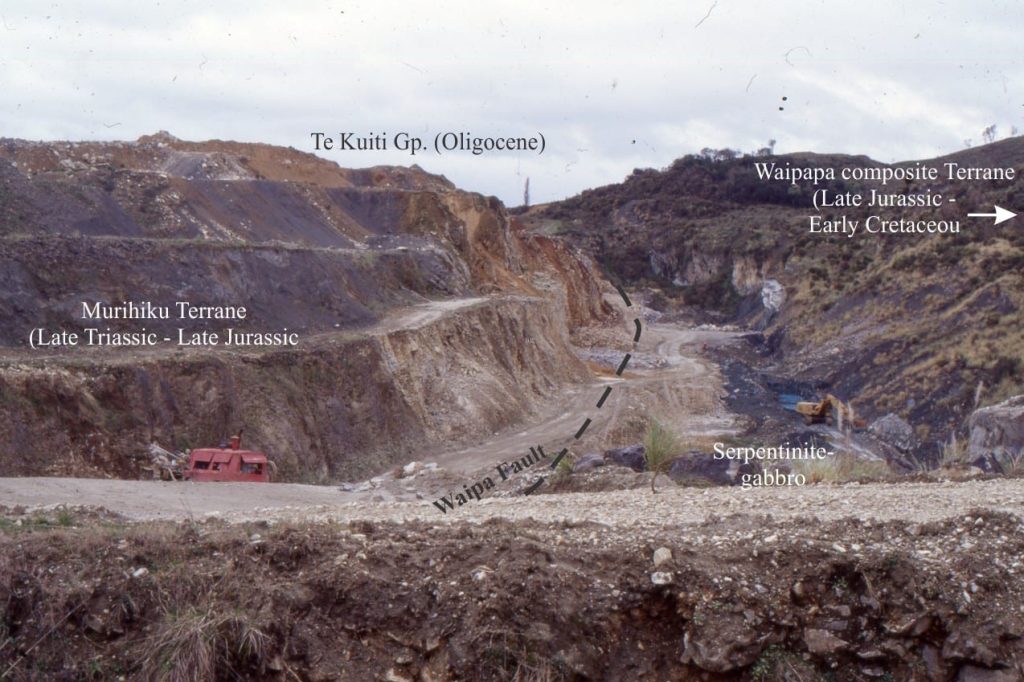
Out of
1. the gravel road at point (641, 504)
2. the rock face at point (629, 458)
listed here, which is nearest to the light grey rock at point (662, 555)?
the gravel road at point (641, 504)

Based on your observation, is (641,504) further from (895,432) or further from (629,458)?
(895,432)

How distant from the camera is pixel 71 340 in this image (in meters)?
20.0

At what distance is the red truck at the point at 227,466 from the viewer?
16.2 metres

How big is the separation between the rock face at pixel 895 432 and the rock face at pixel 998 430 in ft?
18.6

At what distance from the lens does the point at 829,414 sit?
30.9 m

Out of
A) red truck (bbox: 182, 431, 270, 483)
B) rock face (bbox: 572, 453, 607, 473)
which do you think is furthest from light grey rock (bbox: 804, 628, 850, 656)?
red truck (bbox: 182, 431, 270, 483)

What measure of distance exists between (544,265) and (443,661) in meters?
44.9

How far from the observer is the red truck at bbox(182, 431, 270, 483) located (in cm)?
1620

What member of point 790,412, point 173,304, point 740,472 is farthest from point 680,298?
point 740,472

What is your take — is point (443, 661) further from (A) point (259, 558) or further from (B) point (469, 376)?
(B) point (469, 376)

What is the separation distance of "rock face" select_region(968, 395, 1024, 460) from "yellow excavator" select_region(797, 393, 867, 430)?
8783 mm

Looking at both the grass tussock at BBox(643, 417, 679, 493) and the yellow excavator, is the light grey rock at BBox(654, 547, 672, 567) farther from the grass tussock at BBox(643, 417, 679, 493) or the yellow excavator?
the yellow excavator

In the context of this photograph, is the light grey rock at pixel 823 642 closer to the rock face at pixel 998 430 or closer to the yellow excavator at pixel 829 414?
the rock face at pixel 998 430

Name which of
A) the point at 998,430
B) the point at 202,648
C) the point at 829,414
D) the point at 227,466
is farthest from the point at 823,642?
the point at 829,414
